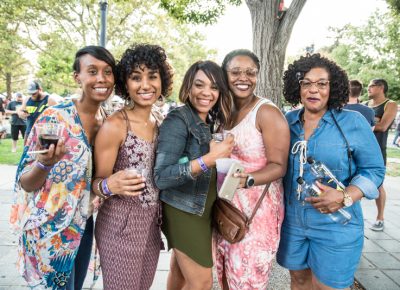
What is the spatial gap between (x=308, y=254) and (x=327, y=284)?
226 millimetres

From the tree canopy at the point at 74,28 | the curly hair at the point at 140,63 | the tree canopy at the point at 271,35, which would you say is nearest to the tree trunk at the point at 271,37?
the tree canopy at the point at 271,35

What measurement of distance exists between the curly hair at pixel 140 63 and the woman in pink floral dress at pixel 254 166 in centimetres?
45

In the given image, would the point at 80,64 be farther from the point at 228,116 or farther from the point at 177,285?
the point at 177,285

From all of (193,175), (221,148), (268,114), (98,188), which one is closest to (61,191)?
(98,188)

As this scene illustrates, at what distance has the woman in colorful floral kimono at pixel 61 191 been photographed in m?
2.04

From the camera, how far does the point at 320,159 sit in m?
2.18

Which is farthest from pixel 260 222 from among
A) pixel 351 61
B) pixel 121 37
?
pixel 351 61

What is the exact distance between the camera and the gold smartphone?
1793 millimetres

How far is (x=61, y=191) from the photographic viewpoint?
→ 2.06 meters

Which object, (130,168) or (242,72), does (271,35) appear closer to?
(242,72)

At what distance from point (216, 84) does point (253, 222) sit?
0.97 metres

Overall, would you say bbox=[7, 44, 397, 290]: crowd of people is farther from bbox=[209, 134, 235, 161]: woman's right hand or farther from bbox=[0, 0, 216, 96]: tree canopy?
bbox=[0, 0, 216, 96]: tree canopy

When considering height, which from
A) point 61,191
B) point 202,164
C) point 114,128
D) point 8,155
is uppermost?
point 114,128

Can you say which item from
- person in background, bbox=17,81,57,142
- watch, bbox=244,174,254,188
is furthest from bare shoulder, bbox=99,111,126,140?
person in background, bbox=17,81,57,142
